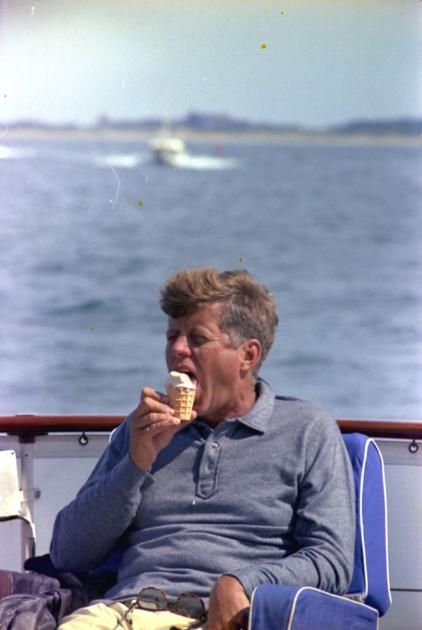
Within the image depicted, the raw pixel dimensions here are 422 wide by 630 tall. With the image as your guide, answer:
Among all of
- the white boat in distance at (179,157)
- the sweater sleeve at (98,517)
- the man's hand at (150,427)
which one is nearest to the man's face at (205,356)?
the man's hand at (150,427)

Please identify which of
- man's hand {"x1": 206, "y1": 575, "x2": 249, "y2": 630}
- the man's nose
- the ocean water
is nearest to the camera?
man's hand {"x1": 206, "y1": 575, "x2": 249, "y2": 630}

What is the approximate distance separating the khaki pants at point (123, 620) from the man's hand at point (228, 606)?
12 cm

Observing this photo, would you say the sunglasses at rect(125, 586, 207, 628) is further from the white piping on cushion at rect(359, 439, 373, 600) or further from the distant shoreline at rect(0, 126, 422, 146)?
the distant shoreline at rect(0, 126, 422, 146)

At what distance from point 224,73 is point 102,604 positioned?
2436cm

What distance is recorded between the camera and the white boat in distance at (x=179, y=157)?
22.5m

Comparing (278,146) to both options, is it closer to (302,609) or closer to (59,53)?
(59,53)

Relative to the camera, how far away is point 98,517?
2.65 m

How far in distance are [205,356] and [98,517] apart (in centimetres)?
43

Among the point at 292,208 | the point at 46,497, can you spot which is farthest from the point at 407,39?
the point at 46,497

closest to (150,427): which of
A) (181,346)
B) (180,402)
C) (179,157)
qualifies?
(180,402)

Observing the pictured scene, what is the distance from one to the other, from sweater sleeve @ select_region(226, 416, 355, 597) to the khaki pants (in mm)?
181

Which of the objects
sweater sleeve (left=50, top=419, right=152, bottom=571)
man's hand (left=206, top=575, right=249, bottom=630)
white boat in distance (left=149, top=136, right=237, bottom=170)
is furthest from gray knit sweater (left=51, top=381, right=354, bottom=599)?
white boat in distance (left=149, top=136, right=237, bottom=170)

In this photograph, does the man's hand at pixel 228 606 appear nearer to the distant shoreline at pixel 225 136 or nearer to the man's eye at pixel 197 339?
the man's eye at pixel 197 339

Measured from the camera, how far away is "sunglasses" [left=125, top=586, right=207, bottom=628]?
8.16 feet
